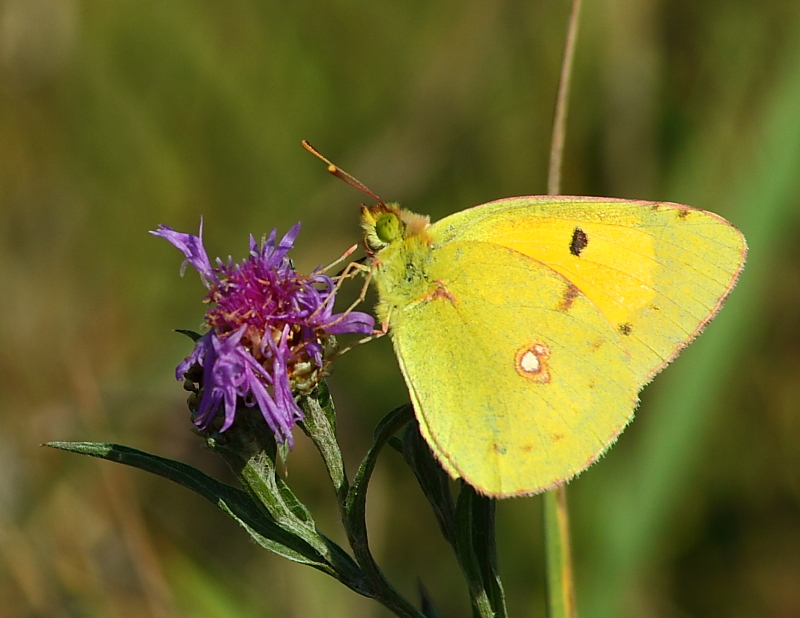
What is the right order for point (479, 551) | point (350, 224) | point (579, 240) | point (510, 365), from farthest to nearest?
point (350, 224) → point (579, 240) → point (510, 365) → point (479, 551)

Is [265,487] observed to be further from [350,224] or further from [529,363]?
[350,224]

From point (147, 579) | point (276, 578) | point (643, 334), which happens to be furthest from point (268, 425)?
point (276, 578)

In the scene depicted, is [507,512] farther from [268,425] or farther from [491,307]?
[268,425]

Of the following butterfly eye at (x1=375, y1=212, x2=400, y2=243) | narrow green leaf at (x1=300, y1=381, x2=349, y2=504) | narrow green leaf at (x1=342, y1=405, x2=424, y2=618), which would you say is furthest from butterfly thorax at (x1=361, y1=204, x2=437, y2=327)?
narrow green leaf at (x1=342, y1=405, x2=424, y2=618)

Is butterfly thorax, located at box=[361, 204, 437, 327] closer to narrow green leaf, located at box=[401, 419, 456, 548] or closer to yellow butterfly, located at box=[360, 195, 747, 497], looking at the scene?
yellow butterfly, located at box=[360, 195, 747, 497]

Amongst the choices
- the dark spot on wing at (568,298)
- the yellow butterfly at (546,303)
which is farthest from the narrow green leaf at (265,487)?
the dark spot on wing at (568,298)

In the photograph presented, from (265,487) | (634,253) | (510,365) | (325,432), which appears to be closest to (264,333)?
(325,432)

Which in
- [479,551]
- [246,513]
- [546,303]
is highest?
[546,303]
